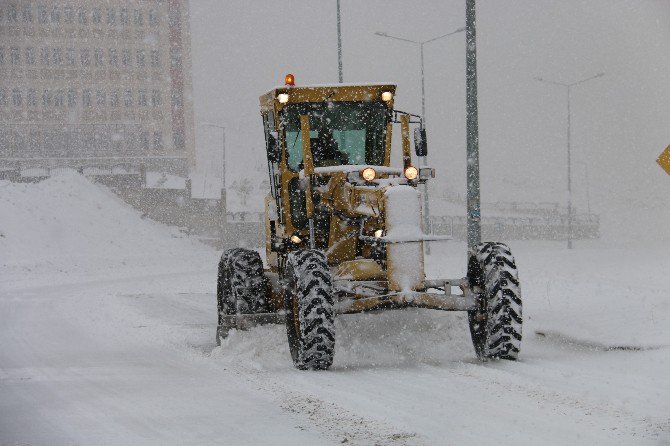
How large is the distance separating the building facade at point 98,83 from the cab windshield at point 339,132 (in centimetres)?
6877

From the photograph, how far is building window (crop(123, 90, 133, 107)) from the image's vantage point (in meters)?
85.6

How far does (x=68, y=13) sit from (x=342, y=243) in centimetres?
7802

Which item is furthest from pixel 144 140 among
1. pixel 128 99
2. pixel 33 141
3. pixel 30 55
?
pixel 30 55

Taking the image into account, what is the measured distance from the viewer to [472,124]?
1576 centimetres

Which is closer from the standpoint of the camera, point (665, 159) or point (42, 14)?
point (665, 159)

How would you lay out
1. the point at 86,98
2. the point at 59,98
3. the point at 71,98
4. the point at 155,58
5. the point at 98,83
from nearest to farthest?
the point at 59,98, the point at 71,98, the point at 86,98, the point at 98,83, the point at 155,58

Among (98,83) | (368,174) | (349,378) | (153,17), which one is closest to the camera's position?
(349,378)

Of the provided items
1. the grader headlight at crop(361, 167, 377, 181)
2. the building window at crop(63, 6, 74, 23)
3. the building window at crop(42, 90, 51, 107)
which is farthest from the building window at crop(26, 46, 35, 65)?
the grader headlight at crop(361, 167, 377, 181)

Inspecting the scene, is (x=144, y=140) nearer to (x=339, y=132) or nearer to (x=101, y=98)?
(x=101, y=98)

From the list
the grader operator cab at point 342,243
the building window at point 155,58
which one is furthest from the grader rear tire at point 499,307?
the building window at point 155,58

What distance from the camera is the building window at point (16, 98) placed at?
8169 centimetres

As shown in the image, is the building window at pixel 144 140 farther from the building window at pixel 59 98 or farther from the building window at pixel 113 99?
the building window at pixel 59 98

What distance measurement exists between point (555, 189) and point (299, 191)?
344 feet

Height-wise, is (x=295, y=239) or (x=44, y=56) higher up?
(x=44, y=56)
